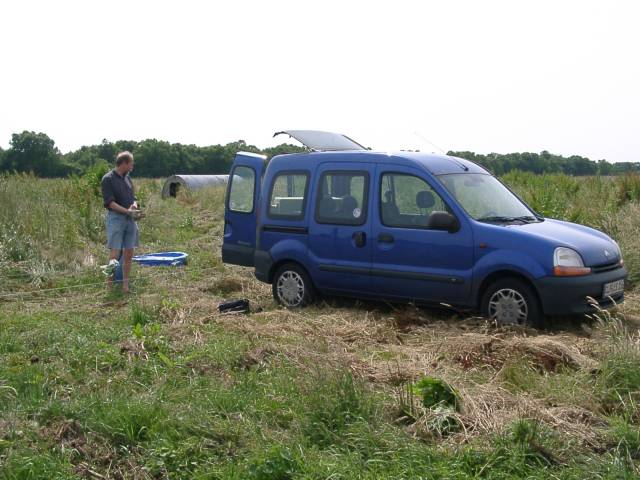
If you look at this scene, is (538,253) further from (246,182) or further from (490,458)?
(246,182)

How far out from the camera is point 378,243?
8578 millimetres

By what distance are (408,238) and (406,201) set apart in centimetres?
47

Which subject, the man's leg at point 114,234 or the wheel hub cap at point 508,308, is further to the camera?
the man's leg at point 114,234

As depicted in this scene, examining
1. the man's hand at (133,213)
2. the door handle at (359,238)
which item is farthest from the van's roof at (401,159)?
the man's hand at (133,213)

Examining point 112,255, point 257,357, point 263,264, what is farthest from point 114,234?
point 257,357

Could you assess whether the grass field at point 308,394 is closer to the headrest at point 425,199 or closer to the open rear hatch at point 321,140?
the headrest at point 425,199

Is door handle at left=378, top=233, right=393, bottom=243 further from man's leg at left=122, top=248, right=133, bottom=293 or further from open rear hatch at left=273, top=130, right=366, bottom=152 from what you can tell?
man's leg at left=122, top=248, right=133, bottom=293

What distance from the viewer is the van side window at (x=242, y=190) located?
10.2m

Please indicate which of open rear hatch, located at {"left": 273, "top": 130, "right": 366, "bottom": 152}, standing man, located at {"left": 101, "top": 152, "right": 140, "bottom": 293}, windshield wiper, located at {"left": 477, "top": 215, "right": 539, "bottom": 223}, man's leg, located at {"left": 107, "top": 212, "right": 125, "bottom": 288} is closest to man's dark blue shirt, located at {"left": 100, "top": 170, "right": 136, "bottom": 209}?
standing man, located at {"left": 101, "top": 152, "right": 140, "bottom": 293}

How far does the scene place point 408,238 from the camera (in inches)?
328

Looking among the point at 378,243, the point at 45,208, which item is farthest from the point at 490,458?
the point at 45,208

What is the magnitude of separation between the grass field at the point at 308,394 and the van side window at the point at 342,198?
1.12 metres

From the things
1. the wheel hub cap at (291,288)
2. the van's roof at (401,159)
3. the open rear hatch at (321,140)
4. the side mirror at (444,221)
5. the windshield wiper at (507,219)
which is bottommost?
the wheel hub cap at (291,288)

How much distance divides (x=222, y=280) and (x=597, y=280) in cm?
543
